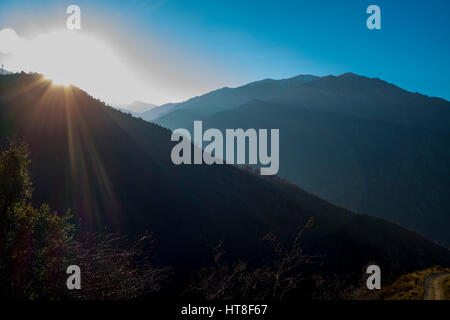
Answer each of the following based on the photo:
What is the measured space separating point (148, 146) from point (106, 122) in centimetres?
556

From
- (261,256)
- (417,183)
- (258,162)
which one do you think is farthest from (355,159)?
(261,256)

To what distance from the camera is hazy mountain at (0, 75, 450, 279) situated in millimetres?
19453

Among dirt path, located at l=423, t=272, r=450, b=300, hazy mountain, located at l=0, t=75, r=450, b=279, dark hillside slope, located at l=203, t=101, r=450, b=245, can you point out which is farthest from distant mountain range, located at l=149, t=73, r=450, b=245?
dirt path, located at l=423, t=272, r=450, b=300

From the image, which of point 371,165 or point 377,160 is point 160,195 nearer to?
point 371,165

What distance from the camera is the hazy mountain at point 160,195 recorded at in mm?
19453

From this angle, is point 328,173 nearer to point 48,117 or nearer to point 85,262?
point 48,117

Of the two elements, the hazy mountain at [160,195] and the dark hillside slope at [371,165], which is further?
the dark hillside slope at [371,165]

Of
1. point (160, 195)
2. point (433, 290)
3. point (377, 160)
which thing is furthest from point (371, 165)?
point (433, 290)

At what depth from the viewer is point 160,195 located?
2442 cm

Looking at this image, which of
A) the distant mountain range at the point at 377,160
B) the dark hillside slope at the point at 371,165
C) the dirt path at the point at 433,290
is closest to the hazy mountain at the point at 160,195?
the dirt path at the point at 433,290

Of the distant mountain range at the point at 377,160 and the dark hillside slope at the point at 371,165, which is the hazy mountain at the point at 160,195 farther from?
the distant mountain range at the point at 377,160

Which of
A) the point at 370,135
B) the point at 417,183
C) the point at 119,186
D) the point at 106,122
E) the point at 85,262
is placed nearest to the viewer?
the point at 85,262

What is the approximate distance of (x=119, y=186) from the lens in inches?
882

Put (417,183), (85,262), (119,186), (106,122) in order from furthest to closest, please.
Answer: (417,183) < (106,122) < (119,186) < (85,262)
